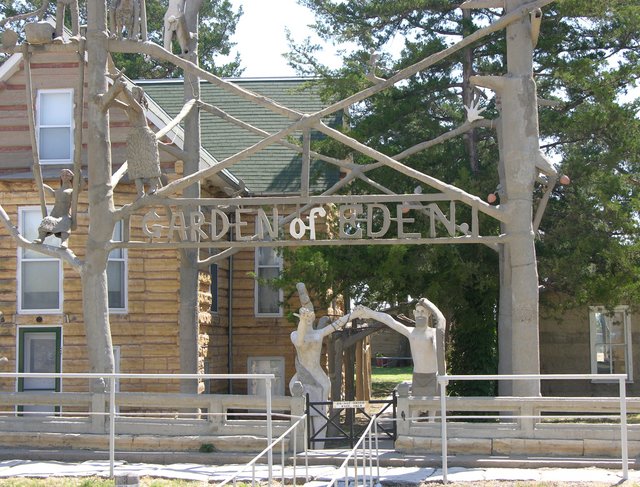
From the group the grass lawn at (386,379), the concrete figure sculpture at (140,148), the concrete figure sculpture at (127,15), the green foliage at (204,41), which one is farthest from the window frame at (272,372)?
the green foliage at (204,41)

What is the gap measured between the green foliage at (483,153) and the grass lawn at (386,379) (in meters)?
10.7

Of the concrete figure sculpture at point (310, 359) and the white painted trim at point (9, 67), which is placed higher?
the white painted trim at point (9, 67)

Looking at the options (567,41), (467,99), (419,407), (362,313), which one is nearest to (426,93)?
(467,99)

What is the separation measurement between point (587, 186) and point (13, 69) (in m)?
12.5

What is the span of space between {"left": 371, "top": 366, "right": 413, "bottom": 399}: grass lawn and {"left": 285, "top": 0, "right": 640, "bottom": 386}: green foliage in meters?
10.7

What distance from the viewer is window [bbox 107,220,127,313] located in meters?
21.5

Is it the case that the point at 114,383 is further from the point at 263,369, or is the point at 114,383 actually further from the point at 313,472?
the point at 263,369

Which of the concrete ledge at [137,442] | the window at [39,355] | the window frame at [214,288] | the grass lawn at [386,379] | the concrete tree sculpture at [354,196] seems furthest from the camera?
the grass lawn at [386,379]

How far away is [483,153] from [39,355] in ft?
34.9

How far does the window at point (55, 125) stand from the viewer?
72.9 ft

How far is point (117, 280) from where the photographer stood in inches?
854

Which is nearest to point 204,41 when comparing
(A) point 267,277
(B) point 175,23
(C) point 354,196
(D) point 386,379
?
(D) point 386,379

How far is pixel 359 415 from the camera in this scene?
2573 cm

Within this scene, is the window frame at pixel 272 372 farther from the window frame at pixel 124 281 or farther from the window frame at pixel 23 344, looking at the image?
the window frame at pixel 23 344
